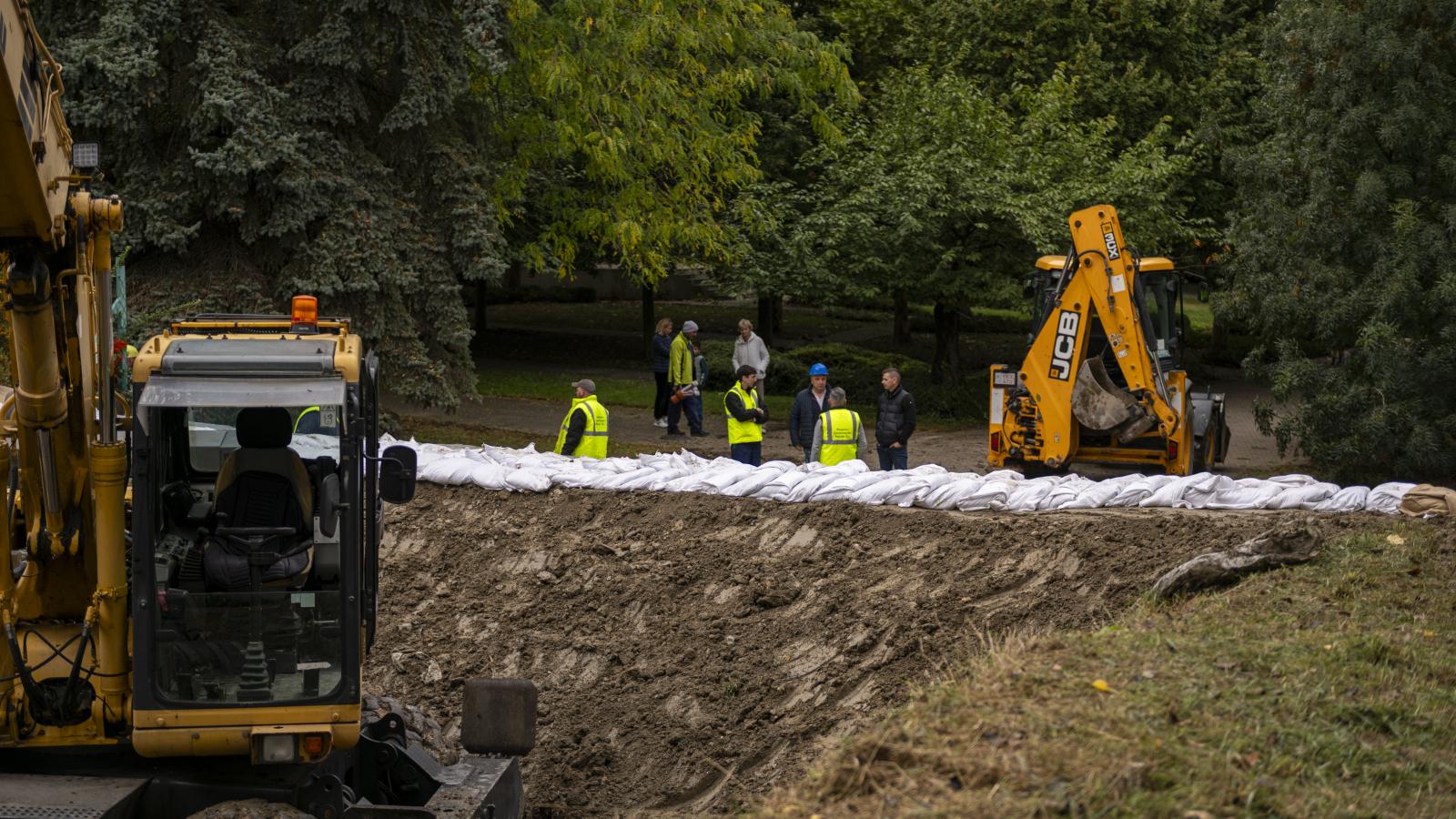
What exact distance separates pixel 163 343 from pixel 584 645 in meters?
5.61

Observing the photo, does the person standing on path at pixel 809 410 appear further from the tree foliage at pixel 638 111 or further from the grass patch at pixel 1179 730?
the grass patch at pixel 1179 730

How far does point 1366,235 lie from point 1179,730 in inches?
542

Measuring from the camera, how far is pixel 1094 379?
1633cm

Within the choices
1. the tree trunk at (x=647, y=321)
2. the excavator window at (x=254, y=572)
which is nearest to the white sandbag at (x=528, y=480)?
the excavator window at (x=254, y=572)

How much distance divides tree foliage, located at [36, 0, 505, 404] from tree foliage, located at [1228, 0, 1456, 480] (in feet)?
33.7

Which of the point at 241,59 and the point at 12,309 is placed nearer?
the point at 12,309

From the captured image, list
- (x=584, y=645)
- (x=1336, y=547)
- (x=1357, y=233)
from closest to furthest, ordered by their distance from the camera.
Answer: (x=1336, y=547), (x=584, y=645), (x=1357, y=233)

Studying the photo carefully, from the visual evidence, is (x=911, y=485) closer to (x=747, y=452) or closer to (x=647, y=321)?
(x=747, y=452)

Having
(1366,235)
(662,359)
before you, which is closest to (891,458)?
(662,359)

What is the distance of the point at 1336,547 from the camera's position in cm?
969

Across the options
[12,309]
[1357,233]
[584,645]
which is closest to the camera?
[12,309]

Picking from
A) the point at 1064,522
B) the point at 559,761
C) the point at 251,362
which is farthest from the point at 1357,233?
the point at 251,362

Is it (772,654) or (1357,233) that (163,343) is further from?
(1357,233)

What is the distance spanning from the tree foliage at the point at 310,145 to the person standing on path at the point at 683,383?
9.57ft
